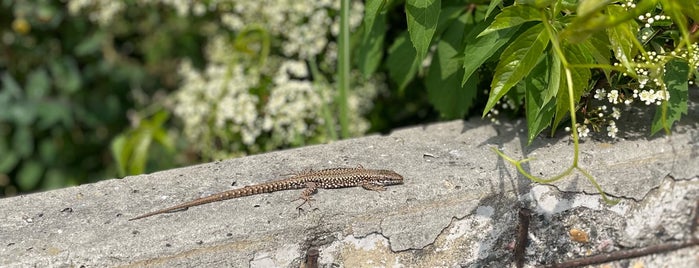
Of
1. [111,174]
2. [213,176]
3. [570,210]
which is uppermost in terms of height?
[213,176]

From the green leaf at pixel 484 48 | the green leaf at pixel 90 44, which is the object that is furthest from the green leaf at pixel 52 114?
the green leaf at pixel 484 48

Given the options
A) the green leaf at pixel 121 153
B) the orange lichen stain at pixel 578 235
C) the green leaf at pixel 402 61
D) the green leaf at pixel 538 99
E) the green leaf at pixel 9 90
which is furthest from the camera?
the green leaf at pixel 9 90

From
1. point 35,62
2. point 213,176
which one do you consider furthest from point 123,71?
point 213,176

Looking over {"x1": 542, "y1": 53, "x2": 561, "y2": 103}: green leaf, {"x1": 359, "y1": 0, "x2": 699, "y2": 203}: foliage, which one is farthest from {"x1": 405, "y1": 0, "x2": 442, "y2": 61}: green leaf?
{"x1": 542, "y1": 53, "x2": 561, "y2": 103}: green leaf

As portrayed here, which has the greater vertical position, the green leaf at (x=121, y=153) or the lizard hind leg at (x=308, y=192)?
the lizard hind leg at (x=308, y=192)

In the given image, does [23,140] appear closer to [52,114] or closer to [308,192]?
[52,114]

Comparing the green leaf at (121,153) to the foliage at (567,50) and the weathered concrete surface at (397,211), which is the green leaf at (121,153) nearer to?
the weathered concrete surface at (397,211)

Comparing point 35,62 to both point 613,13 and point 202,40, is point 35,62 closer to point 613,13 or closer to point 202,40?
point 202,40
